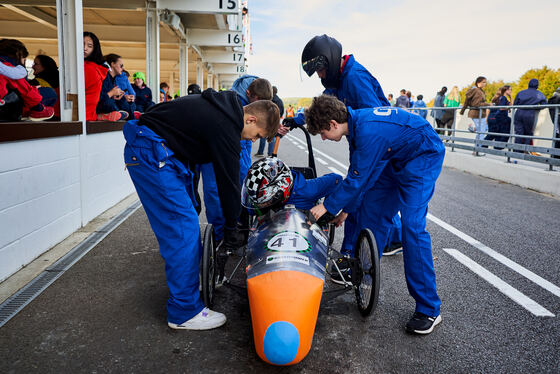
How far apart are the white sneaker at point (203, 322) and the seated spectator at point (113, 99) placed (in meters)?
5.10

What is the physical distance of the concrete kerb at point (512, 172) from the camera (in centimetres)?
888

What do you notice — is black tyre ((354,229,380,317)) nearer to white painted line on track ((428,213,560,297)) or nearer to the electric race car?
the electric race car

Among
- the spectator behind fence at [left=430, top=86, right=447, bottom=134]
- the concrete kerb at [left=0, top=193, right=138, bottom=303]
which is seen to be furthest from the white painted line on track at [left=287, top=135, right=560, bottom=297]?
the spectator behind fence at [left=430, top=86, right=447, bottom=134]

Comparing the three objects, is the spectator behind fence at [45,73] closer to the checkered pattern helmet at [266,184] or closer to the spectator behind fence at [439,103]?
the checkered pattern helmet at [266,184]

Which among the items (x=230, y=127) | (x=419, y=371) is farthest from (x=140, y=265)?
(x=419, y=371)

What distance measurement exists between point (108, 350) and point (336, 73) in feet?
9.95

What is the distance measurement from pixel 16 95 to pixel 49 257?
1.70 m

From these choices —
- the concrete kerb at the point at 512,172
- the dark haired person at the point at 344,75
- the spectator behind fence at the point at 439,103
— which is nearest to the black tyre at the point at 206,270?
the dark haired person at the point at 344,75

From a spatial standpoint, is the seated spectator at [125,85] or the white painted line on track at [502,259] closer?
the white painted line on track at [502,259]

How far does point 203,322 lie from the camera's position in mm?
3320

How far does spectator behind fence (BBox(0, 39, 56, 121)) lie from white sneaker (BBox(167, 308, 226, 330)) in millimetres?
2952

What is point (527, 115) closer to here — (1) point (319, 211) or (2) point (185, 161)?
(1) point (319, 211)

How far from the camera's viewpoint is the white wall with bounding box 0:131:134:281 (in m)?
4.08

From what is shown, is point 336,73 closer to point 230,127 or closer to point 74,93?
point 230,127
